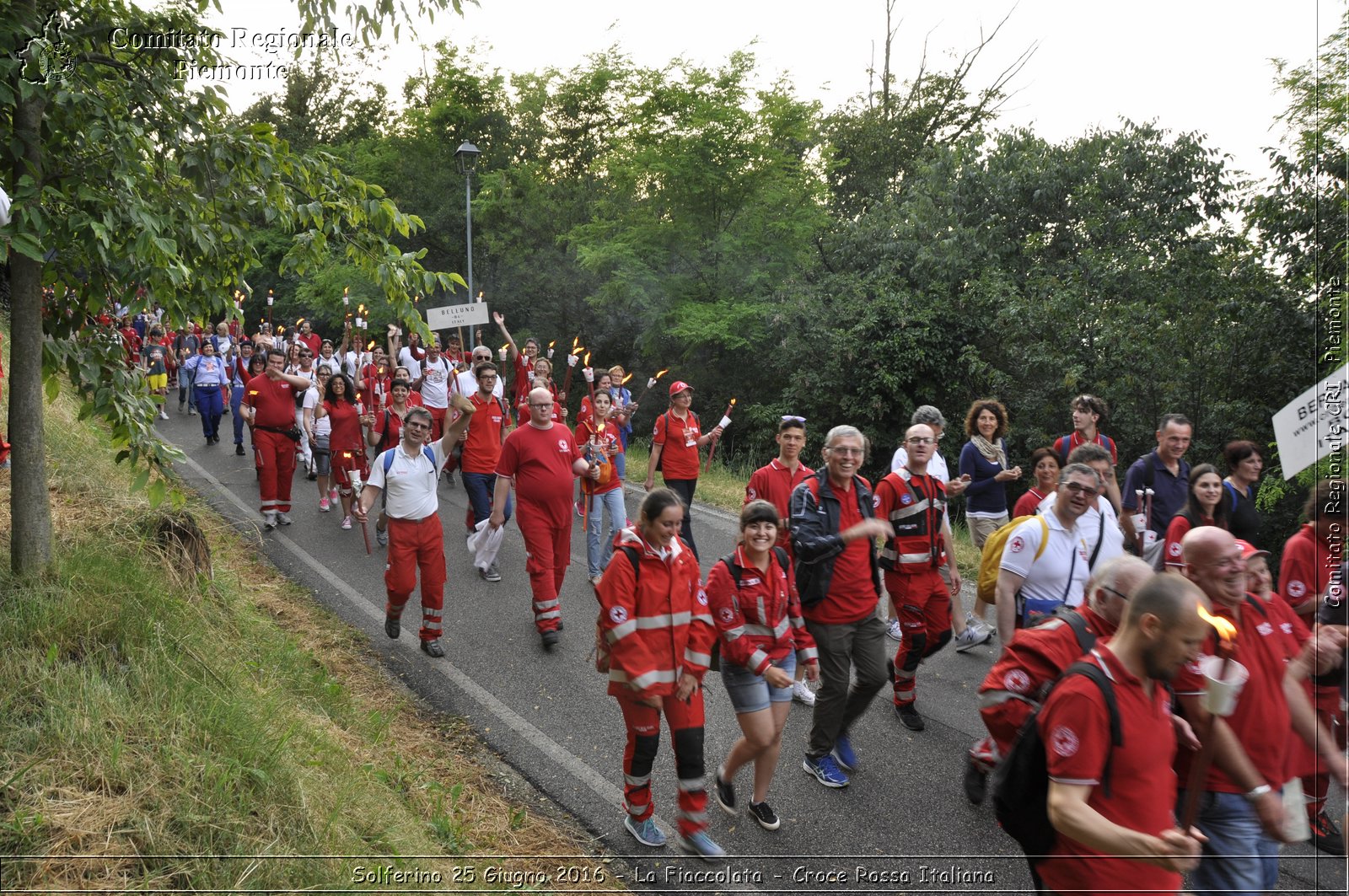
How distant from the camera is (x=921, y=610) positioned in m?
5.96

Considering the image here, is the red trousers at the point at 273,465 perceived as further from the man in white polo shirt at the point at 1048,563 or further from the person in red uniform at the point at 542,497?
the man in white polo shirt at the point at 1048,563

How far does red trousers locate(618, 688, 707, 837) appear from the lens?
4637mm

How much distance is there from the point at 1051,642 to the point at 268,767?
3520mm

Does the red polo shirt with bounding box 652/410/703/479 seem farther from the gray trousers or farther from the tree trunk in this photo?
the tree trunk

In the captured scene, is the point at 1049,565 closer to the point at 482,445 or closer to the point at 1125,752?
the point at 1125,752

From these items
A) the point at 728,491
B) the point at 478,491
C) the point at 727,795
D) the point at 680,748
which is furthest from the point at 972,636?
the point at 728,491

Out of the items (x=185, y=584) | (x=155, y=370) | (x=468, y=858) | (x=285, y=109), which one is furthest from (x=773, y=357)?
(x=285, y=109)

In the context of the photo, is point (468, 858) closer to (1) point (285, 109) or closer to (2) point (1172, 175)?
(2) point (1172, 175)

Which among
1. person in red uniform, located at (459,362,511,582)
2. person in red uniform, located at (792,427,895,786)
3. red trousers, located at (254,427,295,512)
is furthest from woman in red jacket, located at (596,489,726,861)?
red trousers, located at (254,427,295,512)

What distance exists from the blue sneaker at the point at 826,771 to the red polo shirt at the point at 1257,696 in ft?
6.97

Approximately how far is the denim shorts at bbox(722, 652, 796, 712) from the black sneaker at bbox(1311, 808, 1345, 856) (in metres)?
2.66

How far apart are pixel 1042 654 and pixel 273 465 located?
951cm

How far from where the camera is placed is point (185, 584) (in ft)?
21.5

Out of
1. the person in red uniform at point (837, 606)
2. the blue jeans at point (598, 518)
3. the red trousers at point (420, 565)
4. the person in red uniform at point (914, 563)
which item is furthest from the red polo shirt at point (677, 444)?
the person in red uniform at point (837, 606)
